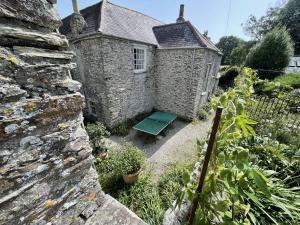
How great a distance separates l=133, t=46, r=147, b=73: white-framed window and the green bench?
112 inches

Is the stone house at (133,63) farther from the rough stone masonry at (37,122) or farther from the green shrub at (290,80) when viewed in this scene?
the green shrub at (290,80)

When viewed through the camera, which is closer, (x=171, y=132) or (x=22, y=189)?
(x=22, y=189)

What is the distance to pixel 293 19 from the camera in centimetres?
2744

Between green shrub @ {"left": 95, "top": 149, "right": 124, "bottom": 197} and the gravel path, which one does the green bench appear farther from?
green shrub @ {"left": 95, "top": 149, "right": 124, "bottom": 197}

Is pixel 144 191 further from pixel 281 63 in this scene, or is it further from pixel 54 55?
pixel 281 63

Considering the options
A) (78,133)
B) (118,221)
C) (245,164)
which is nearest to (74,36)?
(78,133)

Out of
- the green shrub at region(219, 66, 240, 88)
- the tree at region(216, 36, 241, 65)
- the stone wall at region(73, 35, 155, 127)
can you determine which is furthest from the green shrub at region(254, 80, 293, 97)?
the tree at region(216, 36, 241, 65)

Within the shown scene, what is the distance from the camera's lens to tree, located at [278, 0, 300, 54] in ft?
A: 88.9

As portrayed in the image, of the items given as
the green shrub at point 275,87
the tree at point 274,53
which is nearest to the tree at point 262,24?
the tree at point 274,53

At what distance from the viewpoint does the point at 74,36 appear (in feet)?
22.0

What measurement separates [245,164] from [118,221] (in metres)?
1.51

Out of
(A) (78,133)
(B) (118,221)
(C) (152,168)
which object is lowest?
(C) (152,168)

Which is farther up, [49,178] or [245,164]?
[245,164]

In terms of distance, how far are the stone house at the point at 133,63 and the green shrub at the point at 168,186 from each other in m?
4.04
